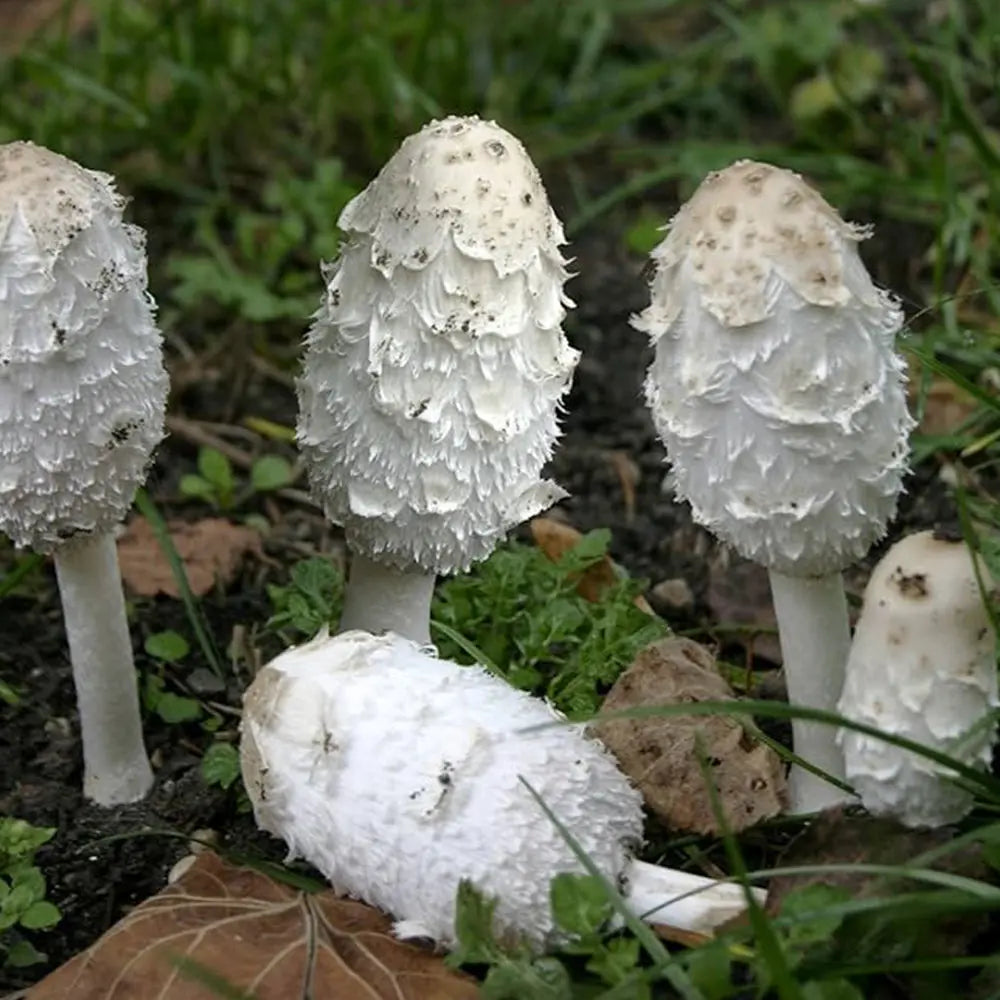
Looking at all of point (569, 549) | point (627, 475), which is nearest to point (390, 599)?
point (569, 549)

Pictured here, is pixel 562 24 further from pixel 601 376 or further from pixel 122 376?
pixel 122 376

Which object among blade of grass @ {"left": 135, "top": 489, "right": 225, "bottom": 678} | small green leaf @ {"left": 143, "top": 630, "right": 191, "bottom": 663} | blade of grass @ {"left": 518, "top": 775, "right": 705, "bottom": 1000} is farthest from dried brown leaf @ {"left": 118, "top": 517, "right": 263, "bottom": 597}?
blade of grass @ {"left": 518, "top": 775, "right": 705, "bottom": 1000}

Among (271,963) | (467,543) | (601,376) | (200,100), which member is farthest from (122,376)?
(200,100)

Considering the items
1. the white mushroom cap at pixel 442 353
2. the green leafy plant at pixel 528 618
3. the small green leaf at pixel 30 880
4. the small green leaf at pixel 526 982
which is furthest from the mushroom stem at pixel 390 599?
the small green leaf at pixel 526 982

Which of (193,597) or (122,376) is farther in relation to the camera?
(193,597)

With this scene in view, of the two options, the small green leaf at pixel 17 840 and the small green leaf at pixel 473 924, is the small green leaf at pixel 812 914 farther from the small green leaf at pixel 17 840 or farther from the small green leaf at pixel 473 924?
the small green leaf at pixel 17 840
